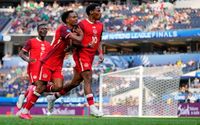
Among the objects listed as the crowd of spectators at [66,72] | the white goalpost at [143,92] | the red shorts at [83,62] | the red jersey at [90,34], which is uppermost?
the red jersey at [90,34]

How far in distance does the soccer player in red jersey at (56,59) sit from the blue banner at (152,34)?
3017cm

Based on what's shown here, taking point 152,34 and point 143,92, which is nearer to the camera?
point 143,92

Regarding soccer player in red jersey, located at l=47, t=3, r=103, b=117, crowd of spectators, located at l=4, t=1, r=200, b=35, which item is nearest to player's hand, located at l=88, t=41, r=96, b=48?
soccer player in red jersey, located at l=47, t=3, r=103, b=117

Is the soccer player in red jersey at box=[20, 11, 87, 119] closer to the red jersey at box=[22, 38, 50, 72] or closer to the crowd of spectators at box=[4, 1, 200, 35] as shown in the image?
the red jersey at box=[22, 38, 50, 72]

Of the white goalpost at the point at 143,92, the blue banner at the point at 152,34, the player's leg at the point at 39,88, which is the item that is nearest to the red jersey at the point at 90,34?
the player's leg at the point at 39,88

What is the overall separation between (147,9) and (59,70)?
1397 inches

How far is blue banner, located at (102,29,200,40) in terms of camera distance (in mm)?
41991

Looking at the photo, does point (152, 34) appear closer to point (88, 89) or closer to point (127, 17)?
point (127, 17)

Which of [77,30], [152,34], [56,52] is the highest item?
[77,30]

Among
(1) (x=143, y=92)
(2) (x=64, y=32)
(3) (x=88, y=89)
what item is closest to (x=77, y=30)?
(2) (x=64, y=32)

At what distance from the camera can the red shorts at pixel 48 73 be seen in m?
12.2

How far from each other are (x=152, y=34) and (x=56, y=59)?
103ft

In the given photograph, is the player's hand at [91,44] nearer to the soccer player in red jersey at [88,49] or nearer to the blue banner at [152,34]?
the soccer player in red jersey at [88,49]

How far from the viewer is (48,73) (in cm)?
1228
